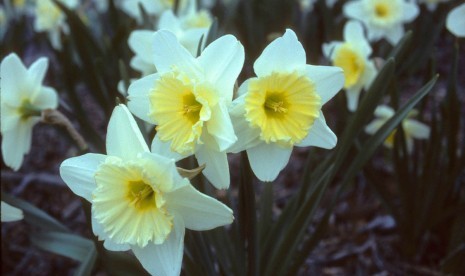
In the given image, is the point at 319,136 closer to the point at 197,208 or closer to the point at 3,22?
the point at 197,208

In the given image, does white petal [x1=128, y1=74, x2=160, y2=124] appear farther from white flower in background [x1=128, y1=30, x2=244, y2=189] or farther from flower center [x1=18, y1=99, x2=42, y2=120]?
flower center [x1=18, y1=99, x2=42, y2=120]

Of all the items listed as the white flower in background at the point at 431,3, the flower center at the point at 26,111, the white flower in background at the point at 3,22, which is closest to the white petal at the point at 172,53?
the flower center at the point at 26,111

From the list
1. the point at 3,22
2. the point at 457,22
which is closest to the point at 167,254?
the point at 457,22

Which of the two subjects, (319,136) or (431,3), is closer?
(319,136)

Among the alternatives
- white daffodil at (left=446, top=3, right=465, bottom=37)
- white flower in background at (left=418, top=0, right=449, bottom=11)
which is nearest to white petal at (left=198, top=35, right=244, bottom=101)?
white daffodil at (left=446, top=3, right=465, bottom=37)

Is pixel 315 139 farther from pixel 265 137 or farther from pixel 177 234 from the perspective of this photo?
pixel 177 234

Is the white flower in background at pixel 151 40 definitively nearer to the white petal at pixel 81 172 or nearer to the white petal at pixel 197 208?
the white petal at pixel 81 172
